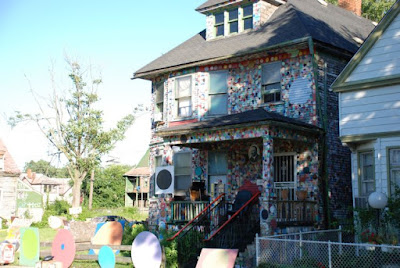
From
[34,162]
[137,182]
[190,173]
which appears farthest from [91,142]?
[34,162]

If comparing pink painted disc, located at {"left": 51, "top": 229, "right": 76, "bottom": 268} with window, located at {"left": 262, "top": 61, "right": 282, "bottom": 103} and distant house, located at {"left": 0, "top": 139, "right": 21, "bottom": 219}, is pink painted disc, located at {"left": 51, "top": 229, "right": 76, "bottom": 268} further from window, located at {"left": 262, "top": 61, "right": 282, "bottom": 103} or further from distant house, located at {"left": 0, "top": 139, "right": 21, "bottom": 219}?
distant house, located at {"left": 0, "top": 139, "right": 21, "bottom": 219}

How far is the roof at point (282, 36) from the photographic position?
1822cm

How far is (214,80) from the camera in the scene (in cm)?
2016

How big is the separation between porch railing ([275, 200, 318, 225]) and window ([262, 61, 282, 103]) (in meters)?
3.88

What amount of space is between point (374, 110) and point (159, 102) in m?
10.1

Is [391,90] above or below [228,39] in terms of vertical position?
below

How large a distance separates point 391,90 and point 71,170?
107 ft

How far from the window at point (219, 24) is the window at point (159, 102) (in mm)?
3175

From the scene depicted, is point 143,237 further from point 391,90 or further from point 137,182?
point 137,182

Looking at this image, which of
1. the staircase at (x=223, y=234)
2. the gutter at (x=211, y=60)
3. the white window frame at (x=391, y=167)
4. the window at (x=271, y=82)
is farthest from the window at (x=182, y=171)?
the white window frame at (x=391, y=167)

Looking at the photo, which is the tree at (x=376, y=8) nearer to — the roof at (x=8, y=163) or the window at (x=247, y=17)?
the window at (x=247, y=17)

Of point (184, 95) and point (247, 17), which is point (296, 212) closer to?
point (184, 95)

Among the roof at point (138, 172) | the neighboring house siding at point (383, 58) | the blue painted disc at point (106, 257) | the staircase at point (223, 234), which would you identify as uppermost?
the neighboring house siding at point (383, 58)

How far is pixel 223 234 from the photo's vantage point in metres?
14.9
